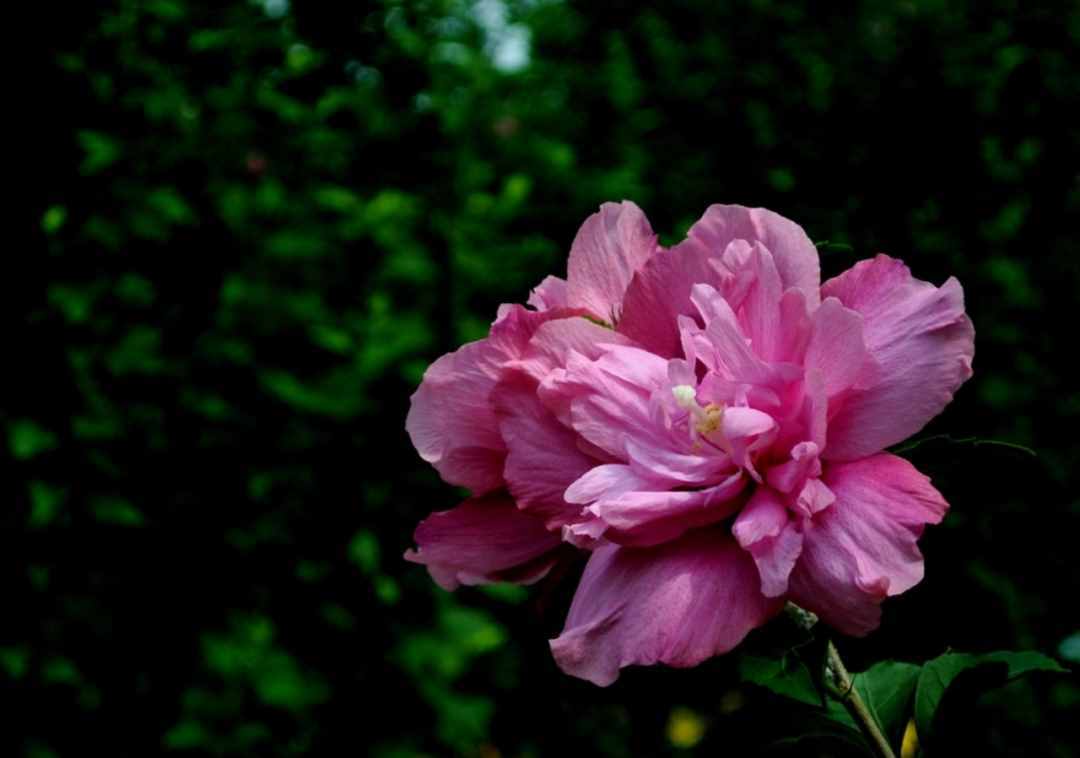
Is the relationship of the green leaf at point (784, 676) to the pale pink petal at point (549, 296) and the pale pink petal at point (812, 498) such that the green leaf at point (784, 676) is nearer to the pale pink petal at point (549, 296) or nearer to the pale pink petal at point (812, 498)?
the pale pink petal at point (812, 498)

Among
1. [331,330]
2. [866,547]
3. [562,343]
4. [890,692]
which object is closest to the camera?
[866,547]

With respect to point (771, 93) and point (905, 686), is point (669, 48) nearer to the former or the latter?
point (771, 93)

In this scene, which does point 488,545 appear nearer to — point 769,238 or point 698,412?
point 698,412

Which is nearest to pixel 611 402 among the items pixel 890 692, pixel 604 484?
pixel 604 484

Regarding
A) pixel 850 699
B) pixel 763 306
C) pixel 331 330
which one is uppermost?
pixel 763 306

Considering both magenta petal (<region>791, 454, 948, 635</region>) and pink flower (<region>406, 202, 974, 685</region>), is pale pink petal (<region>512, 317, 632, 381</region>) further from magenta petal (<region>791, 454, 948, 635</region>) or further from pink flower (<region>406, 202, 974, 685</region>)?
magenta petal (<region>791, 454, 948, 635</region>)

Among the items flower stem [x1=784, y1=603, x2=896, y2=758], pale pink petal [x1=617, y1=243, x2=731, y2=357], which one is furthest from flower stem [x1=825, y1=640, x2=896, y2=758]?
pale pink petal [x1=617, y1=243, x2=731, y2=357]

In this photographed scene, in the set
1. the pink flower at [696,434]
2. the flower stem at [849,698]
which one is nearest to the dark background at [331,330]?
the flower stem at [849,698]
